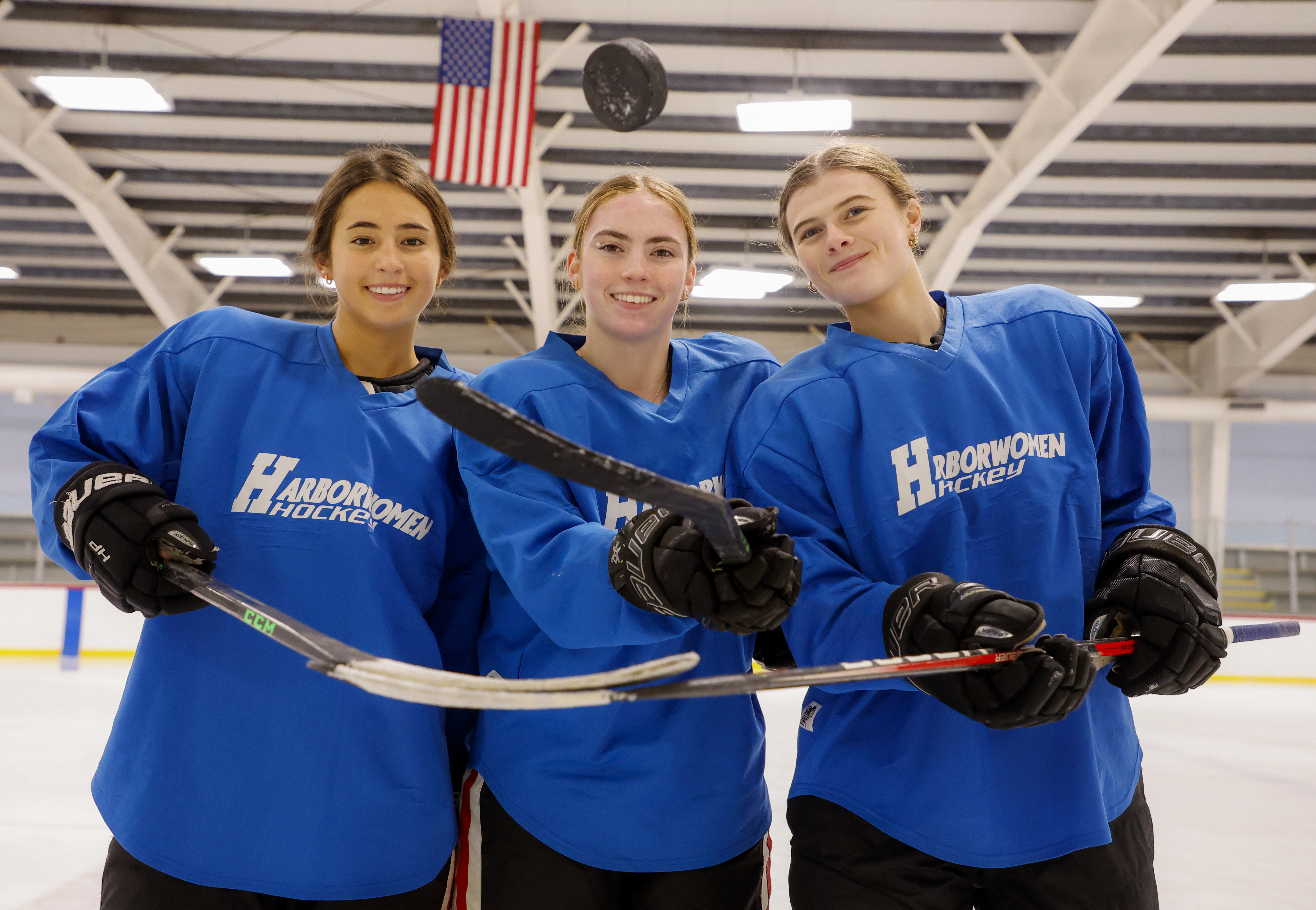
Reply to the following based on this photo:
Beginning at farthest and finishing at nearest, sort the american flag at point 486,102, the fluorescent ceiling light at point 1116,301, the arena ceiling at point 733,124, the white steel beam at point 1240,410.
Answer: the white steel beam at point 1240,410 < the fluorescent ceiling light at point 1116,301 < the arena ceiling at point 733,124 < the american flag at point 486,102

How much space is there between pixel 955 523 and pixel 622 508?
1.60 ft

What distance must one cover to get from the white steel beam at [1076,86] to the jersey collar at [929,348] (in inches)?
215

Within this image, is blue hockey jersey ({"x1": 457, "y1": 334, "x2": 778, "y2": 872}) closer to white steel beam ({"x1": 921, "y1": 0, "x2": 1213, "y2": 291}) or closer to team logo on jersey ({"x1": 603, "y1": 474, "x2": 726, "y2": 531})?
team logo on jersey ({"x1": 603, "y1": 474, "x2": 726, "y2": 531})

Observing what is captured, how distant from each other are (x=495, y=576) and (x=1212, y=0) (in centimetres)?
613

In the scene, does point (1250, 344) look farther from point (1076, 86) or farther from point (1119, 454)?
point (1119, 454)

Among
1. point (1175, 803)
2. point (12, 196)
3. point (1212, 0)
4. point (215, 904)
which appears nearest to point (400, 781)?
point (215, 904)

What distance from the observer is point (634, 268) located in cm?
149

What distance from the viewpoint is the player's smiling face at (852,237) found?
1.48m

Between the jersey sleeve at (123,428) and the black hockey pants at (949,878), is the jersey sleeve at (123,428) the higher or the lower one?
the higher one

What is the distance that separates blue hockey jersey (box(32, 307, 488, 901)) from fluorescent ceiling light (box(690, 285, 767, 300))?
27.0 feet

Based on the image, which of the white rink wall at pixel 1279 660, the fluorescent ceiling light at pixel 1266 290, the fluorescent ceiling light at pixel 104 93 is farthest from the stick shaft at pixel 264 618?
the fluorescent ceiling light at pixel 1266 290

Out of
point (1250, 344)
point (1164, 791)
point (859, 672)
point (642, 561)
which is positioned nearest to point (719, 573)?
point (642, 561)

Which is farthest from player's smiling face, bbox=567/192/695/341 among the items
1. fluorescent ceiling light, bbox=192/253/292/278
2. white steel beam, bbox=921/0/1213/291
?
fluorescent ceiling light, bbox=192/253/292/278

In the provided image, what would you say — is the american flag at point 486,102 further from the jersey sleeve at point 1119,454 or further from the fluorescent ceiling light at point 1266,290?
the fluorescent ceiling light at point 1266,290
